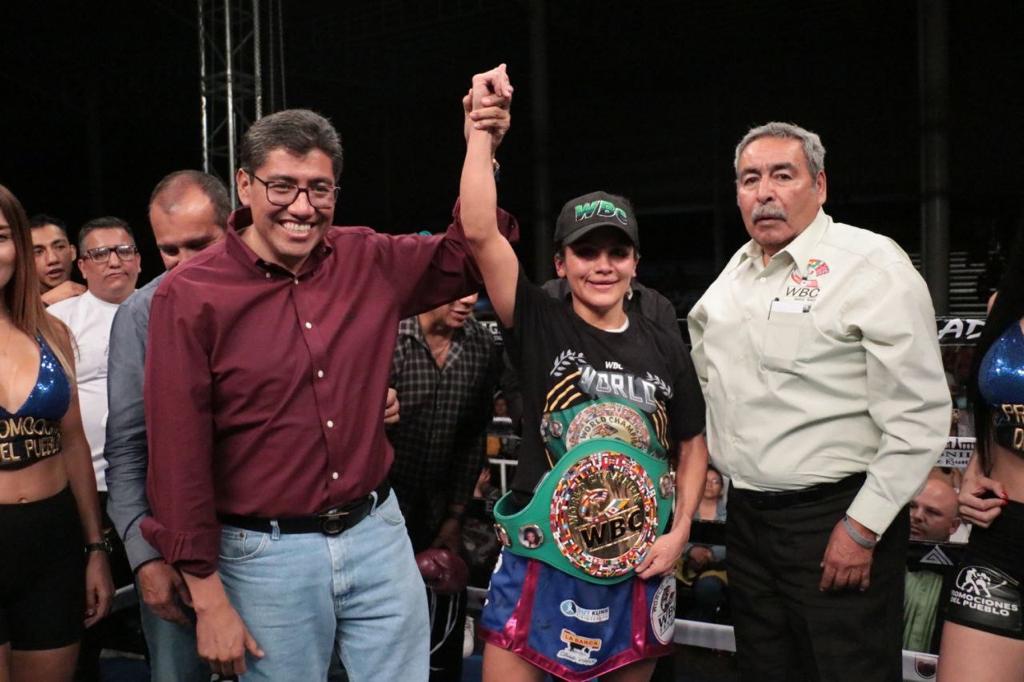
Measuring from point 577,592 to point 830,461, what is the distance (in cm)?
62

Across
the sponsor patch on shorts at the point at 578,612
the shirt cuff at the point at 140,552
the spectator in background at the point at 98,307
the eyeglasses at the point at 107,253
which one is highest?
the eyeglasses at the point at 107,253

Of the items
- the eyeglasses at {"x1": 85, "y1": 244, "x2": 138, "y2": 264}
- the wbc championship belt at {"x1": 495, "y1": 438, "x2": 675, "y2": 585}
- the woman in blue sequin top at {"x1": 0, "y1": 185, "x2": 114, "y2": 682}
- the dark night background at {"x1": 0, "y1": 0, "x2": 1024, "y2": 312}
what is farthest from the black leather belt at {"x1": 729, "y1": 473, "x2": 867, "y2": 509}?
the dark night background at {"x1": 0, "y1": 0, "x2": 1024, "y2": 312}

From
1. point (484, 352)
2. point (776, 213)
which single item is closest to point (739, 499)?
point (776, 213)

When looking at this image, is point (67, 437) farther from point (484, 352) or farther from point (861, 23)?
point (861, 23)

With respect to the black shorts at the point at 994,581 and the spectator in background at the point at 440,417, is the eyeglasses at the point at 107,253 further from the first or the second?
the black shorts at the point at 994,581

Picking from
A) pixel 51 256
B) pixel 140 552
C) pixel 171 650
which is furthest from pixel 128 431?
Answer: pixel 51 256

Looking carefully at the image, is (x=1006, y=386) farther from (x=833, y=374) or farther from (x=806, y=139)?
(x=806, y=139)

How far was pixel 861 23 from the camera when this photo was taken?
36.8ft

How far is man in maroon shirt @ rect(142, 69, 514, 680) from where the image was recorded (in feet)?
5.04

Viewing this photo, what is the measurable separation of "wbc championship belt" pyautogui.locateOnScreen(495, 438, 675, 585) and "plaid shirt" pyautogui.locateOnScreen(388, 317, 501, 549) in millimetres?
559

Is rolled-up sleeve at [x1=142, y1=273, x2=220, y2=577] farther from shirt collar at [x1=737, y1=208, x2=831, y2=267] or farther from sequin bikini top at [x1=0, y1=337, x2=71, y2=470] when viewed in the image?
shirt collar at [x1=737, y1=208, x2=831, y2=267]

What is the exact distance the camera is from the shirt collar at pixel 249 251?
1.64 m

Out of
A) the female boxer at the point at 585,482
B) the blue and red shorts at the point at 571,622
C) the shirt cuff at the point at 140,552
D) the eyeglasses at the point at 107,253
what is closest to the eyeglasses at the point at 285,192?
the female boxer at the point at 585,482

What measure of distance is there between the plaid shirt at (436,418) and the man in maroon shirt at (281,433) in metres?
0.67
